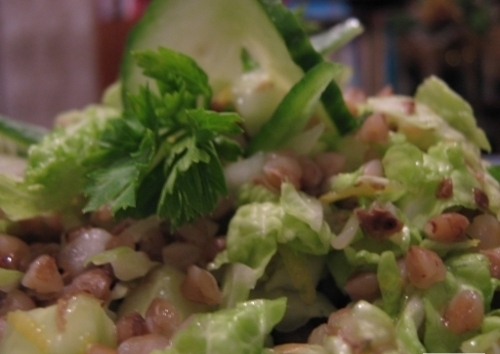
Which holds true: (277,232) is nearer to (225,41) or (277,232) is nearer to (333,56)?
(225,41)

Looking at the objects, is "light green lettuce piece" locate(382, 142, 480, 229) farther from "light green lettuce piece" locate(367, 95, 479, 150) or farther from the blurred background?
the blurred background

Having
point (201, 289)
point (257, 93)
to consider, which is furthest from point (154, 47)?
point (201, 289)

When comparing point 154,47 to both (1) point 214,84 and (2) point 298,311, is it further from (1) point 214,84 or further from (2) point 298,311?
(2) point 298,311

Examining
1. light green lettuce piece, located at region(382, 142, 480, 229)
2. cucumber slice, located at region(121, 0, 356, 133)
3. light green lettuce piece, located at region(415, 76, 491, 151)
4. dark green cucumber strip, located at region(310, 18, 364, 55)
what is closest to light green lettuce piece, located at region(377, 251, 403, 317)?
light green lettuce piece, located at region(382, 142, 480, 229)

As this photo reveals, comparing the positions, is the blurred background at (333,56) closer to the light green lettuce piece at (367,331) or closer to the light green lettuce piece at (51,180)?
the light green lettuce piece at (51,180)

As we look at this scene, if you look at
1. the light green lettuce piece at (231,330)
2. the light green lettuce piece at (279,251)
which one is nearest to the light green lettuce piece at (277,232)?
the light green lettuce piece at (279,251)

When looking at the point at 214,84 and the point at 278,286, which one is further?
the point at 214,84
